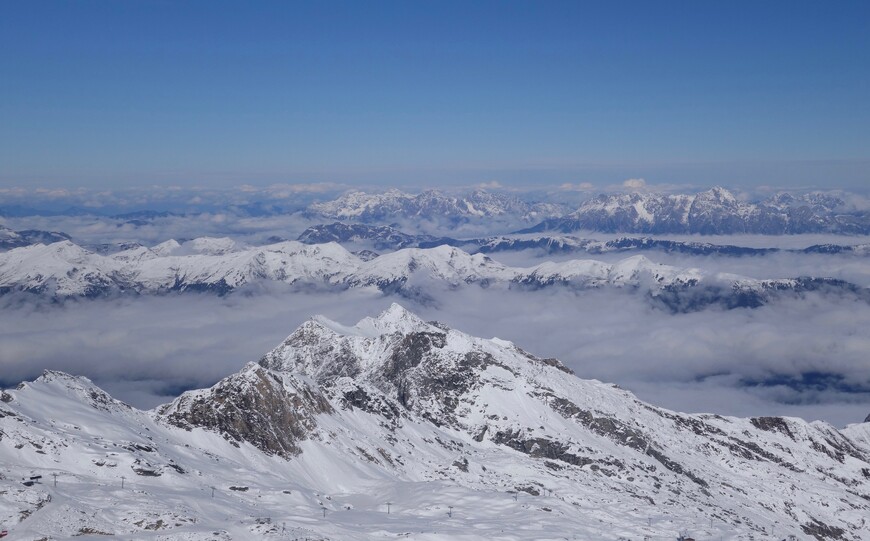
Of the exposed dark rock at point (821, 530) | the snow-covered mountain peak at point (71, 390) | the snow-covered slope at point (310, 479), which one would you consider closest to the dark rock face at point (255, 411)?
the snow-covered slope at point (310, 479)

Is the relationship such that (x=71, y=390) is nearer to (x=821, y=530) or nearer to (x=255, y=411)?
(x=255, y=411)

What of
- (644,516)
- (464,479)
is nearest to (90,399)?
(464,479)

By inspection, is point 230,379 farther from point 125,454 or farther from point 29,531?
point 29,531

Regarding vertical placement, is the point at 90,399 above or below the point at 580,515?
above

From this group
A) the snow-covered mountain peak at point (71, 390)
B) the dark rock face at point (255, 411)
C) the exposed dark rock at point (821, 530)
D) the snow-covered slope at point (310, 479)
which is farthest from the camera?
the exposed dark rock at point (821, 530)

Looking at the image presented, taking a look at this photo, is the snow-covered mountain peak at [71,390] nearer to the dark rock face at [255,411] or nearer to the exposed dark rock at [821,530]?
the dark rock face at [255,411]

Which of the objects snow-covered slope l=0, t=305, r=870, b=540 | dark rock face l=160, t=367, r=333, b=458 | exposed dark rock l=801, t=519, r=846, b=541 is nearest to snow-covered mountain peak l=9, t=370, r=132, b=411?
snow-covered slope l=0, t=305, r=870, b=540

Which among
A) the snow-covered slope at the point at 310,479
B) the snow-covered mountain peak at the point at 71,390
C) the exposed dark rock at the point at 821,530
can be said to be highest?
the snow-covered mountain peak at the point at 71,390

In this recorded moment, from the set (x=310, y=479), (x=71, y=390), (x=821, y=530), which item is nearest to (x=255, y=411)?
(x=310, y=479)

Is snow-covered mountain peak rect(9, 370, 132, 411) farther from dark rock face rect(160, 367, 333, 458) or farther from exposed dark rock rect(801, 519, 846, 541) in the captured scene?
exposed dark rock rect(801, 519, 846, 541)
